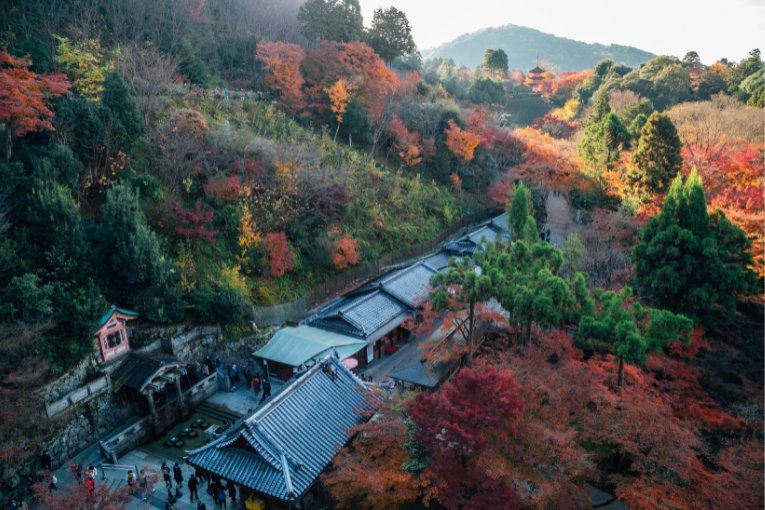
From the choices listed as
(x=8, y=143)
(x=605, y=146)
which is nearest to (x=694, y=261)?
(x=605, y=146)

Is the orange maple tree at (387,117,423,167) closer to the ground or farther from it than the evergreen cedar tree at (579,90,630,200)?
closer to the ground

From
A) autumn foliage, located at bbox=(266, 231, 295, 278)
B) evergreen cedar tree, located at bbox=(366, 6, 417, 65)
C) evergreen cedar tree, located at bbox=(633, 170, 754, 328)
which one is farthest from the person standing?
evergreen cedar tree, located at bbox=(366, 6, 417, 65)

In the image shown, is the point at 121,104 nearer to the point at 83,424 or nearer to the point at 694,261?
the point at 83,424

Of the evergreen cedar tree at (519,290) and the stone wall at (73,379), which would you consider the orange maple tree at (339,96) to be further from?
the stone wall at (73,379)

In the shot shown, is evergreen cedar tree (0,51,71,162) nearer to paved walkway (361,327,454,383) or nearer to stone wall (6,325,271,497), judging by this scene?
stone wall (6,325,271,497)

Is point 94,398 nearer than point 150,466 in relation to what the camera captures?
No

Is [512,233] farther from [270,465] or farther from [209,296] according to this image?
[270,465]

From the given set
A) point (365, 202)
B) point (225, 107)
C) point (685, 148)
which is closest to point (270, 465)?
point (365, 202)
